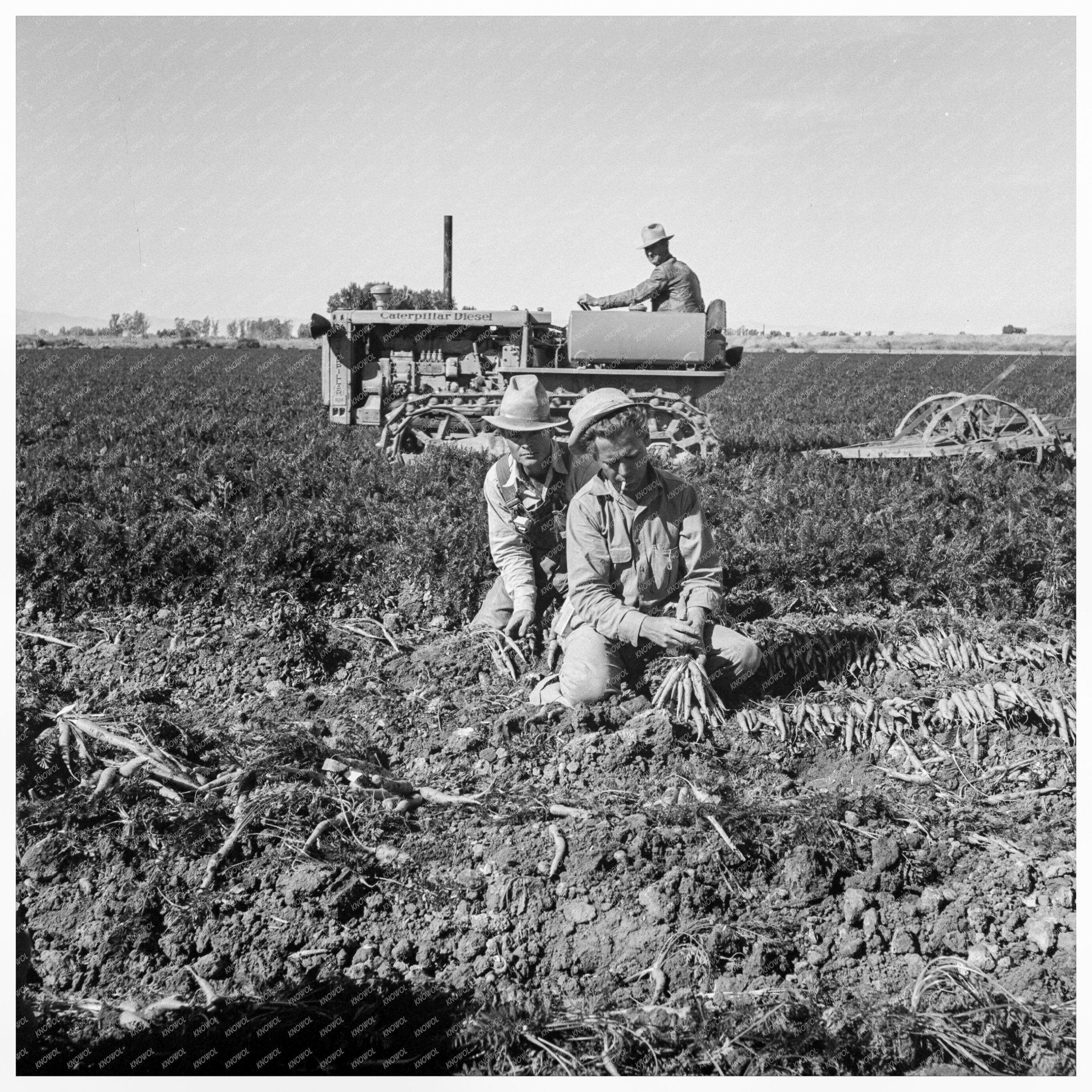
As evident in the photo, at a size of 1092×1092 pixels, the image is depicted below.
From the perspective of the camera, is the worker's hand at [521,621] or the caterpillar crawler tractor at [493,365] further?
the caterpillar crawler tractor at [493,365]

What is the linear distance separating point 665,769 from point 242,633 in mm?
2486

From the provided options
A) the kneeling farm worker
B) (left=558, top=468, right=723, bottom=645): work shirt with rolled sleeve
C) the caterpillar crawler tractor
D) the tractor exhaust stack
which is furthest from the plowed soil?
the tractor exhaust stack

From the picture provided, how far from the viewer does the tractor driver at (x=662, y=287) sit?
10094 millimetres

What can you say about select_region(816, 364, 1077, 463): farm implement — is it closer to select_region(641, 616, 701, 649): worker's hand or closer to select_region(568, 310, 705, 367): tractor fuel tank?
select_region(568, 310, 705, 367): tractor fuel tank

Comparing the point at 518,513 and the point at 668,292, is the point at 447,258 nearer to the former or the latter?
the point at 668,292

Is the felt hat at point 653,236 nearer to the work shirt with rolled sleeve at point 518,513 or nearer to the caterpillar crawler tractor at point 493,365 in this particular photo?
the caterpillar crawler tractor at point 493,365

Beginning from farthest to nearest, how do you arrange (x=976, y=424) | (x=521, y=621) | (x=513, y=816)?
(x=976, y=424), (x=521, y=621), (x=513, y=816)

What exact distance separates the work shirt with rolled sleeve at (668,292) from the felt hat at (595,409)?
23.3 ft

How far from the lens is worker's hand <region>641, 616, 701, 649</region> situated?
3.56 metres

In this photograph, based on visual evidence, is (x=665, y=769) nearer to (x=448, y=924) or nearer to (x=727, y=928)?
(x=727, y=928)

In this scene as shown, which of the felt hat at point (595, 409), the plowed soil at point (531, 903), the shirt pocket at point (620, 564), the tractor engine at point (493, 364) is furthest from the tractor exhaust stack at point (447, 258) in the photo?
the plowed soil at point (531, 903)

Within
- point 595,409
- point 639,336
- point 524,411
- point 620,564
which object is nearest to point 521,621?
point 620,564

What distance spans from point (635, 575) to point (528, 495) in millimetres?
793

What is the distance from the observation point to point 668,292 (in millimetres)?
10352
